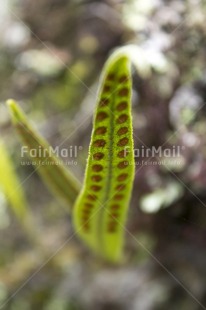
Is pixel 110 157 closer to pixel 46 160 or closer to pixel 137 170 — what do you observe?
pixel 46 160

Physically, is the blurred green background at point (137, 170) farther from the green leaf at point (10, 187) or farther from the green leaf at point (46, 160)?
the green leaf at point (46, 160)

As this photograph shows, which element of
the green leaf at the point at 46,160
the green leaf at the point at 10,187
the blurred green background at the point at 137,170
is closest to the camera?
the green leaf at the point at 46,160

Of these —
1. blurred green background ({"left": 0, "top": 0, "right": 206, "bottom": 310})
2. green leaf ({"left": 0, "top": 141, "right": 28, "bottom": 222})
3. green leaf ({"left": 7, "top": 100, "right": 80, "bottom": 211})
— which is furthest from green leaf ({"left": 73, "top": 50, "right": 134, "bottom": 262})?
green leaf ({"left": 0, "top": 141, "right": 28, "bottom": 222})

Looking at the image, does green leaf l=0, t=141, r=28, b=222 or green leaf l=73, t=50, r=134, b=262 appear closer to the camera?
green leaf l=73, t=50, r=134, b=262

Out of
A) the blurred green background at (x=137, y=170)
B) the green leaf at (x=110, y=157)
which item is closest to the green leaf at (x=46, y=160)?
the green leaf at (x=110, y=157)

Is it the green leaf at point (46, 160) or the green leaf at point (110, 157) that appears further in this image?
the green leaf at point (46, 160)

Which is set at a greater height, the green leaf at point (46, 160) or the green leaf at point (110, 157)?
the green leaf at point (46, 160)

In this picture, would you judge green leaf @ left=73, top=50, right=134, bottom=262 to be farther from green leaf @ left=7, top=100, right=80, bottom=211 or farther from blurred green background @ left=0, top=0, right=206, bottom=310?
blurred green background @ left=0, top=0, right=206, bottom=310
